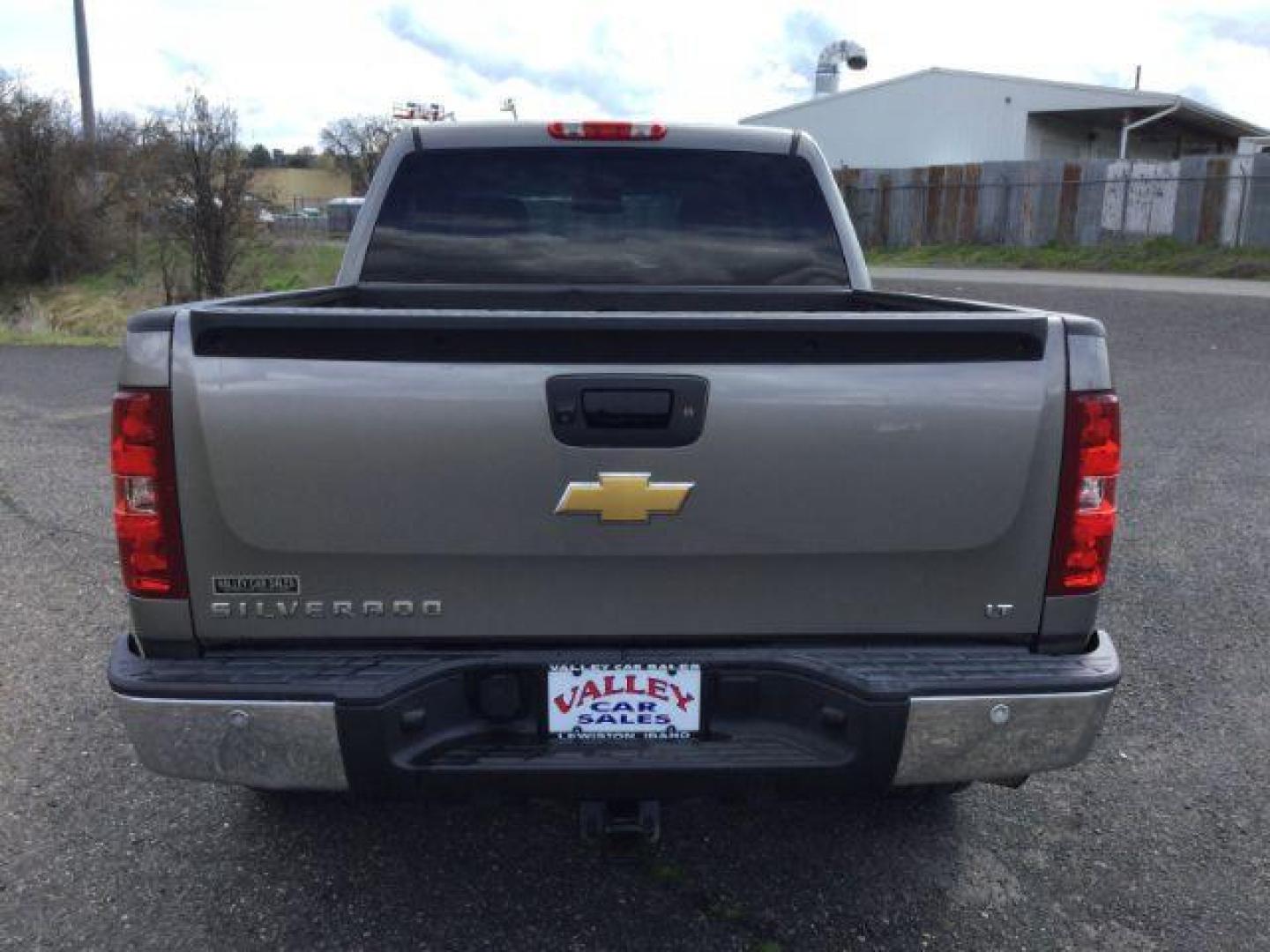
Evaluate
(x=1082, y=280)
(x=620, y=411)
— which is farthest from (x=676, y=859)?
(x=1082, y=280)

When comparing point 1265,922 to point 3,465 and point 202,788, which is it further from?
point 3,465

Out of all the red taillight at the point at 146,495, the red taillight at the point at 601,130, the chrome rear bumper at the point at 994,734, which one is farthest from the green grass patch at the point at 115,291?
the chrome rear bumper at the point at 994,734

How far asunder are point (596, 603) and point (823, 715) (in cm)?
55

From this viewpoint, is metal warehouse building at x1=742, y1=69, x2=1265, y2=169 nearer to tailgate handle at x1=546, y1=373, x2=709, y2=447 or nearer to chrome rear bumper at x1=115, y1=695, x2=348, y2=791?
tailgate handle at x1=546, y1=373, x2=709, y2=447

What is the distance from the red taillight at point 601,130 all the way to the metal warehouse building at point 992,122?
32.7 metres

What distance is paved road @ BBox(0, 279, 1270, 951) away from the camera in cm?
270

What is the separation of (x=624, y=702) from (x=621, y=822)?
13.8 inches

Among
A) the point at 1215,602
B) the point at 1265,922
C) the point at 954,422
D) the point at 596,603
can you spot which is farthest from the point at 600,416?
the point at 1215,602

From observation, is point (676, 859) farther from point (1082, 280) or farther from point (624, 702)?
point (1082, 280)

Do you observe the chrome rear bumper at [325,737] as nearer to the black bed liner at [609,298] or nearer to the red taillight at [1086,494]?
the red taillight at [1086,494]

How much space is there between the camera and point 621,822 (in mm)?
2486

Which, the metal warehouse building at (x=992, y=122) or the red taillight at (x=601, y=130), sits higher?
the metal warehouse building at (x=992, y=122)

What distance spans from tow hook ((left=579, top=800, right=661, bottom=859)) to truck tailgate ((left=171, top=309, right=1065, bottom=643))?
1.48ft

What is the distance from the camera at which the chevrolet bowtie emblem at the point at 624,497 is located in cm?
223
